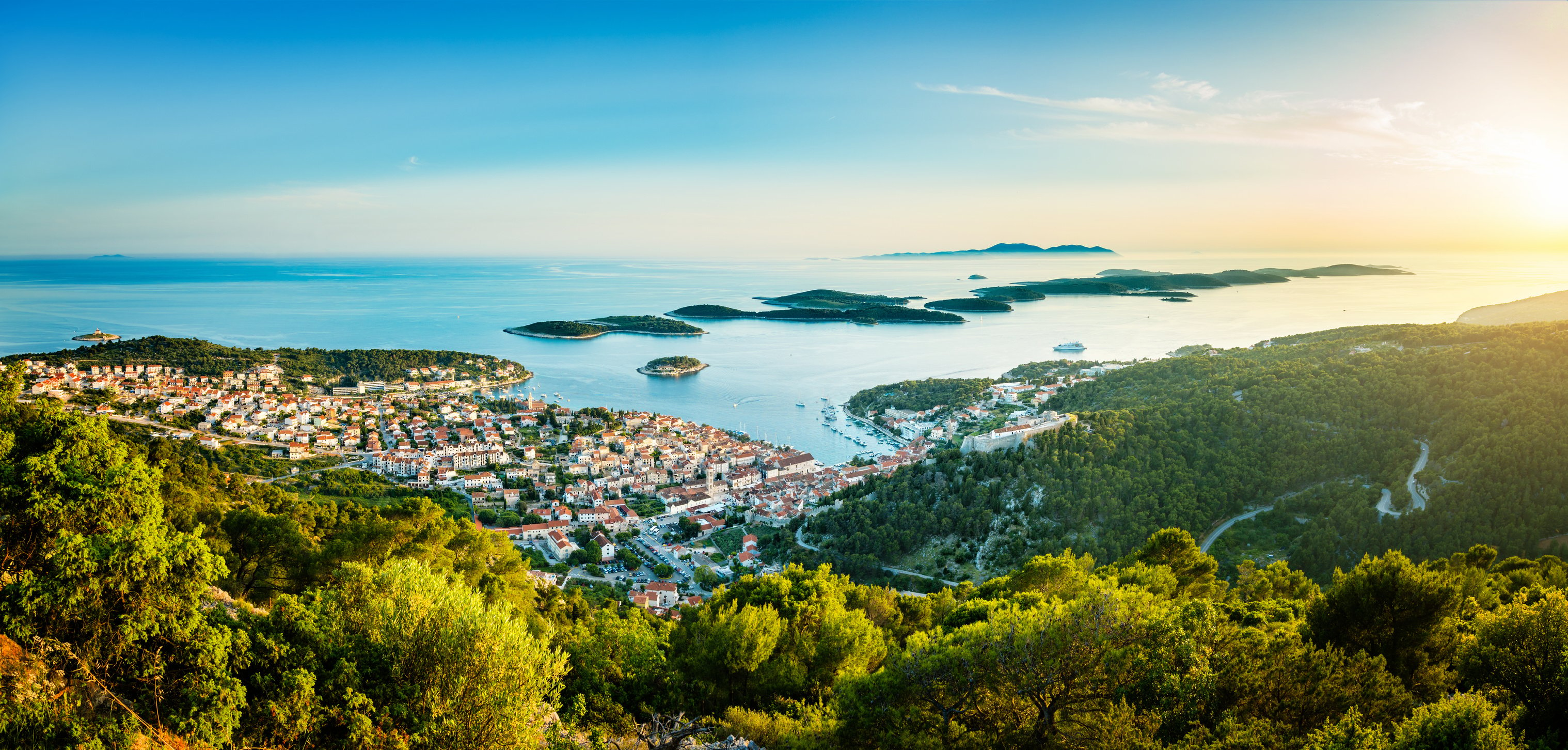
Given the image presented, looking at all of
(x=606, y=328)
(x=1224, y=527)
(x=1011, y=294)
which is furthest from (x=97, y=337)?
(x=1011, y=294)

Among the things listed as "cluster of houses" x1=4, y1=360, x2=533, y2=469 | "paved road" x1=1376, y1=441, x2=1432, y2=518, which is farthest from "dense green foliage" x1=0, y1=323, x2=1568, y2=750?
"cluster of houses" x1=4, y1=360, x2=533, y2=469

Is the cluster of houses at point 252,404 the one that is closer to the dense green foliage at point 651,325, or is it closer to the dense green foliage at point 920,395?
the dense green foliage at point 920,395

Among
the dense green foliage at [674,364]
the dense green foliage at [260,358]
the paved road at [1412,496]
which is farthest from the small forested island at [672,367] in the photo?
the paved road at [1412,496]

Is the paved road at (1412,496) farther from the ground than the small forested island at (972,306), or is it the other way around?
the small forested island at (972,306)

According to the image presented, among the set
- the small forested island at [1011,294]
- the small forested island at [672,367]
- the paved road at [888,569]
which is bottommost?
the paved road at [888,569]

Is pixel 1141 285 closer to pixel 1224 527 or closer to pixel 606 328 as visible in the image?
pixel 606 328

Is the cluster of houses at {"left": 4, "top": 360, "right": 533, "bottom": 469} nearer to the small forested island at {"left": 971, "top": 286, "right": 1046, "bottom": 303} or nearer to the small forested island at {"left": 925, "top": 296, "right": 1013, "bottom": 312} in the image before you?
the small forested island at {"left": 925, "top": 296, "right": 1013, "bottom": 312}
